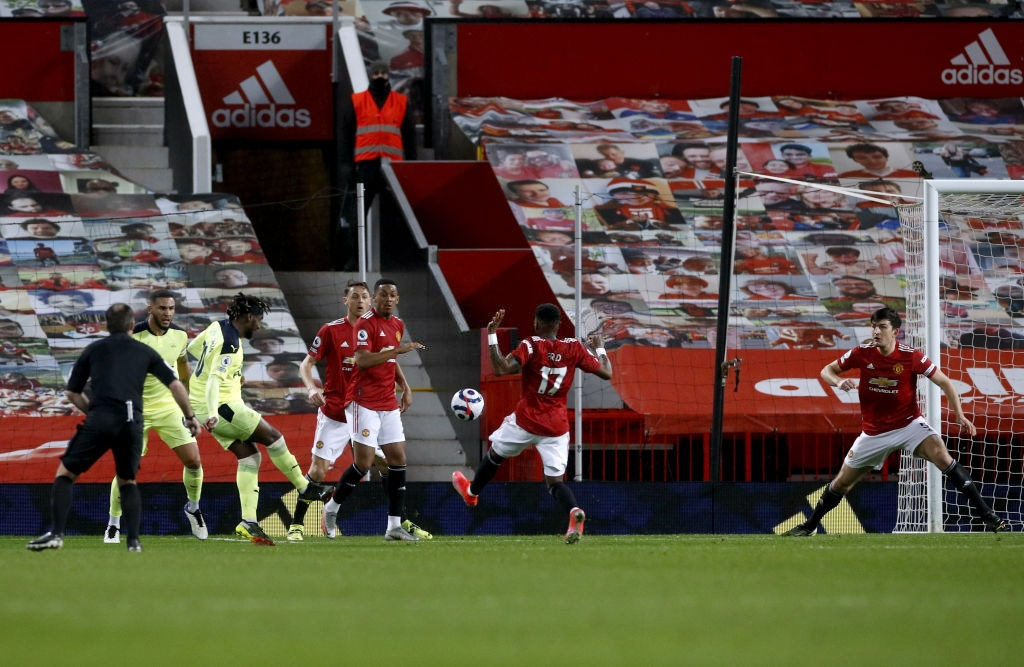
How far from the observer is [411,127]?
853 inches

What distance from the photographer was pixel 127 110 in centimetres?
2350

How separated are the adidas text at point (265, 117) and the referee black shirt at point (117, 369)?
12444 mm

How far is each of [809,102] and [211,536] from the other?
1272cm

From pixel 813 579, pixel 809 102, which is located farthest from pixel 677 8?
pixel 813 579

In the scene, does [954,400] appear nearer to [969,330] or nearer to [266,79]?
[969,330]

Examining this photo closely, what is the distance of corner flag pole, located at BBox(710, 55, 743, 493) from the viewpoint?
52.3 feet

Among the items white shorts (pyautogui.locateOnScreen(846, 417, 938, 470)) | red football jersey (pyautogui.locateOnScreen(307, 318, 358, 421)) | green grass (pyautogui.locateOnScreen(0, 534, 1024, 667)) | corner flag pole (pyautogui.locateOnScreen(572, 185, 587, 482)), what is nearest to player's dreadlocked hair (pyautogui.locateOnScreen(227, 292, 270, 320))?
red football jersey (pyautogui.locateOnScreen(307, 318, 358, 421))

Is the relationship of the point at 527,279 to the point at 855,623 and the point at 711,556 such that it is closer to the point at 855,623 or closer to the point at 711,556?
the point at 711,556

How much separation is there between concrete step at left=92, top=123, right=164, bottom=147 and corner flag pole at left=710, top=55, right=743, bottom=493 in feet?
32.9

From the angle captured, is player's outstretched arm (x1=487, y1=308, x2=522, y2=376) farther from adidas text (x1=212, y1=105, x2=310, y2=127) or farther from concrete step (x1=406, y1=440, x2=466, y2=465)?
adidas text (x1=212, y1=105, x2=310, y2=127)

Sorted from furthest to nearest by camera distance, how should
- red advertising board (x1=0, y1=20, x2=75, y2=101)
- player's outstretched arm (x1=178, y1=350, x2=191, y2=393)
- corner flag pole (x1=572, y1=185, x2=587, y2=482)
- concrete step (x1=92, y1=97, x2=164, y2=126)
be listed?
concrete step (x1=92, y1=97, x2=164, y2=126)
red advertising board (x1=0, y1=20, x2=75, y2=101)
corner flag pole (x1=572, y1=185, x2=587, y2=482)
player's outstretched arm (x1=178, y1=350, x2=191, y2=393)

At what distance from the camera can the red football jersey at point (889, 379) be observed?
1321cm

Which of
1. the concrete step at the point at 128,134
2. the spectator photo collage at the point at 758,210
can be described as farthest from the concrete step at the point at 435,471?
the concrete step at the point at 128,134

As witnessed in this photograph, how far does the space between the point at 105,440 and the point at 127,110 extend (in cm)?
1332
